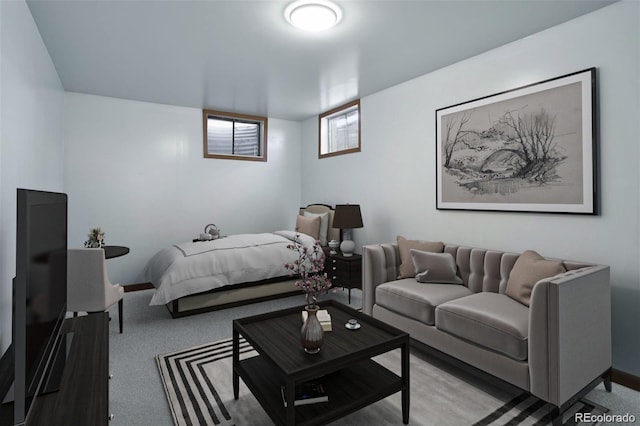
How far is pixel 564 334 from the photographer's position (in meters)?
1.97

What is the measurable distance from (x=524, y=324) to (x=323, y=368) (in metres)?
1.33

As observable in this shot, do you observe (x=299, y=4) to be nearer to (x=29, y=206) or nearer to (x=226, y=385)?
(x=29, y=206)

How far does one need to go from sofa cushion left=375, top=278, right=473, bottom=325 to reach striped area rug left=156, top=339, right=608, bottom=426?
40 centimetres

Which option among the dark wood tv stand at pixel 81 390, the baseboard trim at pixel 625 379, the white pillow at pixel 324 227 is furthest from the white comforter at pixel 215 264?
the baseboard trim at pixel 625 379

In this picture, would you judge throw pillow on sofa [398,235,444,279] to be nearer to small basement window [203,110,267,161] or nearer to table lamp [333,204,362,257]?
table lamp [333,204,362,257]

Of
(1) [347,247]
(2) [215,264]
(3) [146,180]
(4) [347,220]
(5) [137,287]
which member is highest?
(3) [146,180]

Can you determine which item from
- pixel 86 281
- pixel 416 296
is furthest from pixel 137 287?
pixel 416 296

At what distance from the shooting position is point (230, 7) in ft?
8.27

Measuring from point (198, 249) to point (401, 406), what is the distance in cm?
285

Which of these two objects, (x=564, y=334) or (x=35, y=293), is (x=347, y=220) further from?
(x=35, y=293)

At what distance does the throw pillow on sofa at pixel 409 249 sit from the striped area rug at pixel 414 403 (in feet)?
2.93

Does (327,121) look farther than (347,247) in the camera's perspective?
Yes

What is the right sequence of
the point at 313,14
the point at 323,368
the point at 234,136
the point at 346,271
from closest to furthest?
the point at 323,368 → the point at 313,14 → the point at 346,271 → the point at 234,136

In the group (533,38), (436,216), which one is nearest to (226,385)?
(436,216)
